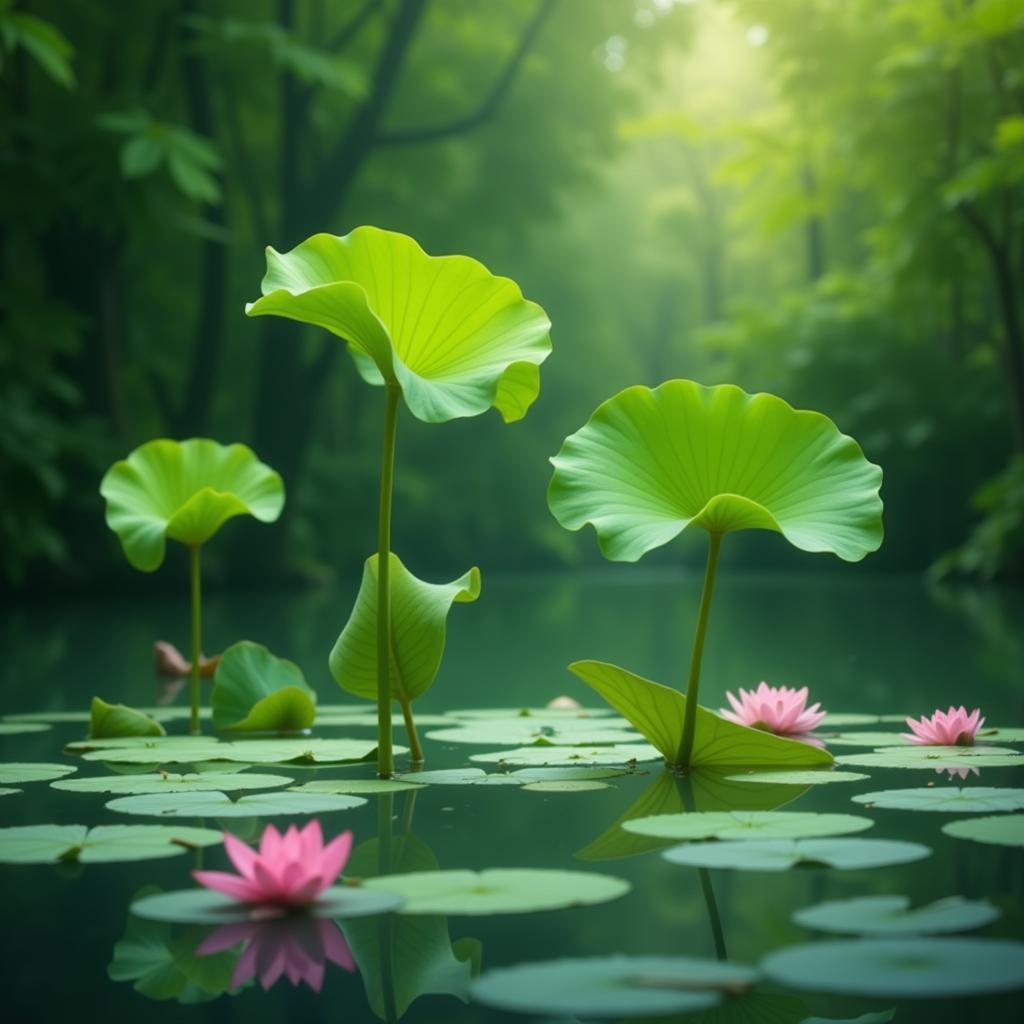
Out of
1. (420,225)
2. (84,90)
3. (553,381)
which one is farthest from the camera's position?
(553,381)

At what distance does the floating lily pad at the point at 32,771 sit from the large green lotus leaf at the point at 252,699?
1.69ft

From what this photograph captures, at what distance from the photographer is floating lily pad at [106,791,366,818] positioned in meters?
1.74

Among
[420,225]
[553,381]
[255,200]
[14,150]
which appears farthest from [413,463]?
[14,150]

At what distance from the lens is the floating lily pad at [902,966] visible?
0.96 metres

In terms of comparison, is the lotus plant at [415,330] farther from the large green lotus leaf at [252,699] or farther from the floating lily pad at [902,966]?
the floating lily pad at [902,966]

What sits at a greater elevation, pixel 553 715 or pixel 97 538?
pixel 97 538

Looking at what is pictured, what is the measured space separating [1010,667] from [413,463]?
14.3 meters

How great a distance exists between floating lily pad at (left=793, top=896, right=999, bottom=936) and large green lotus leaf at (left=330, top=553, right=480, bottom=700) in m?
1.10

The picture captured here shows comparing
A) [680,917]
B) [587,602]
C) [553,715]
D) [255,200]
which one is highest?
[255,200]

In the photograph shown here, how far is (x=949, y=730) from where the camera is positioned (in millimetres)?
2357

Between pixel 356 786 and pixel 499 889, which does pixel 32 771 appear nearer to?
pixel 356 786

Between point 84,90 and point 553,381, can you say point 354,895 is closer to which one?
point 84,90

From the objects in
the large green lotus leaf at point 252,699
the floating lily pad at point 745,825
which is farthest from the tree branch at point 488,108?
the floating lily pad at point 745,825

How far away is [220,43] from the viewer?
25.5 ft
